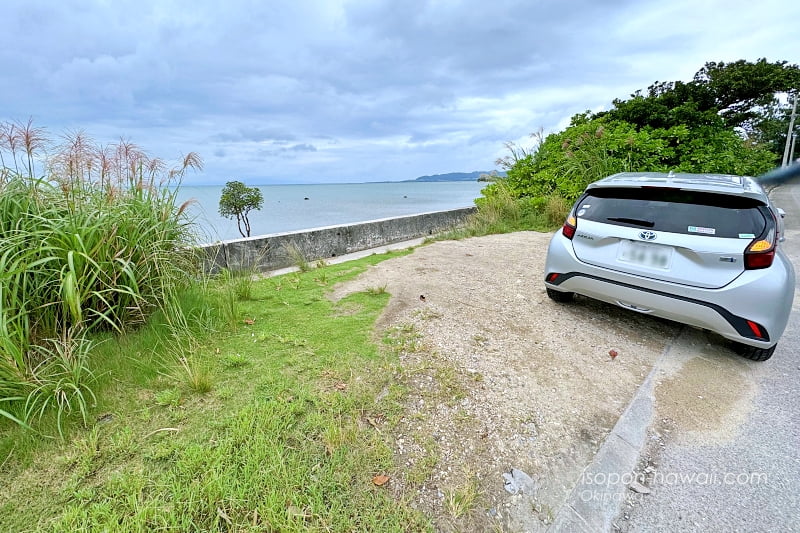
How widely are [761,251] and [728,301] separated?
39 cm

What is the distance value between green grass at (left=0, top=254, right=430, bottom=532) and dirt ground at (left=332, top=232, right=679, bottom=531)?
0.65 ft

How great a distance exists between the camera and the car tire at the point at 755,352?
2689 millimetres

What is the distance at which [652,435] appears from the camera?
2.07 m

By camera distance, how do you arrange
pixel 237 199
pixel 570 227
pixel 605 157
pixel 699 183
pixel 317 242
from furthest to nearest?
pixel 237 199, pixel 605 157, pixel 317 242, pixel 570 227, pixel 699 183

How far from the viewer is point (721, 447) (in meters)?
1.97

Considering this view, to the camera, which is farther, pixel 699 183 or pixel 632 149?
pixel 632 149

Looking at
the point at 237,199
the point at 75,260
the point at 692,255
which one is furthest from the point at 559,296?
the point at 237,199

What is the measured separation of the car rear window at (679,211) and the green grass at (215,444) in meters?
2.31

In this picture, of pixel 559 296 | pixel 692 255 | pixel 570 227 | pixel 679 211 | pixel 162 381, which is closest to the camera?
pixel 162 381

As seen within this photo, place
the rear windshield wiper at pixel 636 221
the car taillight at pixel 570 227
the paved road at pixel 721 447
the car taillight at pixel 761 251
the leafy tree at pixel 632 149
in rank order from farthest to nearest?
1. the leafy tree at pixel 632 149
2. the car taillight at pixel 570 227
3. the rear windshield wiper at pixel 636 221
4. the car taillight at pixel 761 251
5. the paved road at pixel 721 447

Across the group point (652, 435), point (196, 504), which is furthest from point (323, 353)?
point (652, 435)

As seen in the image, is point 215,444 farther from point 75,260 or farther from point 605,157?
point 605,157

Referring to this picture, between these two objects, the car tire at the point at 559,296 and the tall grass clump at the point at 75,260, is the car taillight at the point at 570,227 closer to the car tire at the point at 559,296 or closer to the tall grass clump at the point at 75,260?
the car tire at the point at 559,296

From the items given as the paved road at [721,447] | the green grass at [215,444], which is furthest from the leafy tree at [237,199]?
the paved road at [721,447]
